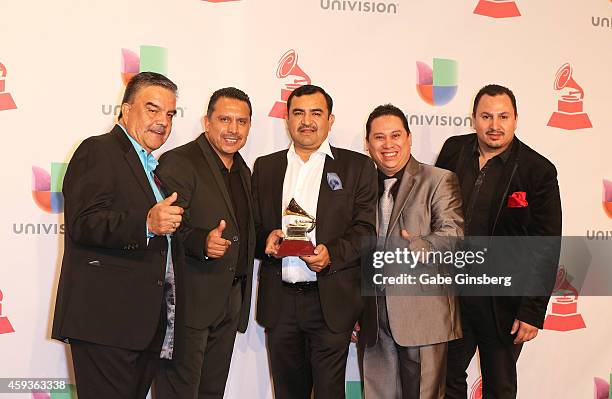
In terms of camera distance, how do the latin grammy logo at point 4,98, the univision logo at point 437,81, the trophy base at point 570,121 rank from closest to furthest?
the latin grammy logo at point 4,98, the univision logo at point 437,81, the trophy base at point 570,121

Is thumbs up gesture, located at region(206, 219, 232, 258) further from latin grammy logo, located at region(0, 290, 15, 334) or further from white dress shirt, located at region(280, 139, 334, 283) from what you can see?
latin grammy logo, located at region(0, 290, 15, 334)

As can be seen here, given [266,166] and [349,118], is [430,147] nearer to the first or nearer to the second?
[349,118]

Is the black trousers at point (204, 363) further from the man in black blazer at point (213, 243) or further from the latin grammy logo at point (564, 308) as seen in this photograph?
the latin grammy logo at point (564, 308)

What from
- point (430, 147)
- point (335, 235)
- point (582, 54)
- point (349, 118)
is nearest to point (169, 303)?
point (335, 235)

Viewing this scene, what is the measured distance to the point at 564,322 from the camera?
12.1 feet

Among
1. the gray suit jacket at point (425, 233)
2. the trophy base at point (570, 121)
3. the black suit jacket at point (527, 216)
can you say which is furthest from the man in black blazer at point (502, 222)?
the trophy base at point (570, 121)

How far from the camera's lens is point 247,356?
342 centimetres

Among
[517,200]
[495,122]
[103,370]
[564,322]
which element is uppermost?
[495,122]

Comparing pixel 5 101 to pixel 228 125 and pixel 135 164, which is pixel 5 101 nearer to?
pixel 228 125

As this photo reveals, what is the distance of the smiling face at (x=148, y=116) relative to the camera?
2275 millimetres

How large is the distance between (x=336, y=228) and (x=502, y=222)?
0.77 meters

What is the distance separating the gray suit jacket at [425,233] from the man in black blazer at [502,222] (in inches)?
5.8

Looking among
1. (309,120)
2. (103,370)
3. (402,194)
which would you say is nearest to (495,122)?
(402,194)

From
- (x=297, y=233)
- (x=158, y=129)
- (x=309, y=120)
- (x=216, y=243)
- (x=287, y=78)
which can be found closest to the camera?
(x=158, y=129)
